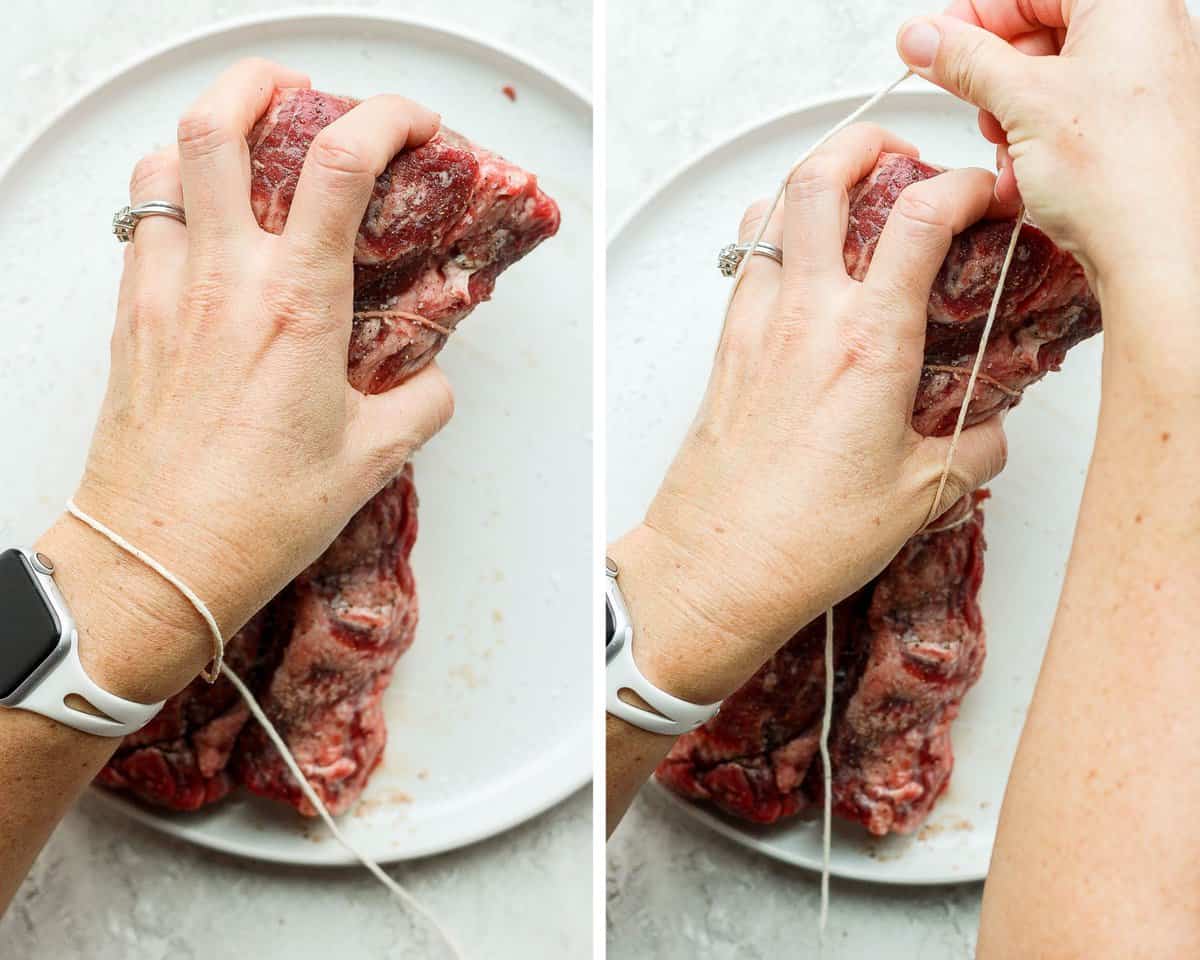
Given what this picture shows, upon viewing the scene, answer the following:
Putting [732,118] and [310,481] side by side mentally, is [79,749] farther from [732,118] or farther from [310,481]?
[732,118]

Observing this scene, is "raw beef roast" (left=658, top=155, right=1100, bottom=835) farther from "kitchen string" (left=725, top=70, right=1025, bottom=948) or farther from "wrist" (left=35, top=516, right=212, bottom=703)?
"wrist" (left=35, top=516, right=212, bottom=703)

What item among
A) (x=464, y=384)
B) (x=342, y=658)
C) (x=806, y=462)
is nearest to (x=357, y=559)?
(x=342, y=658)

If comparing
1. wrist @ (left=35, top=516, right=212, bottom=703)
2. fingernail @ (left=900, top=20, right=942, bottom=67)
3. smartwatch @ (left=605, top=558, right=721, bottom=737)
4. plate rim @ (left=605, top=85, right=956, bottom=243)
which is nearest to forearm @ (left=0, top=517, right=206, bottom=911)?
wrist @ (left=35, top=516, right=212, bottom=703)

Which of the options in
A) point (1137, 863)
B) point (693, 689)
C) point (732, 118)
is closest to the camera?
point (1137, 863)

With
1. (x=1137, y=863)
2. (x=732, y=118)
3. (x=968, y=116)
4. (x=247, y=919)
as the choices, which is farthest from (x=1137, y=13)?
(x=247, y=919)

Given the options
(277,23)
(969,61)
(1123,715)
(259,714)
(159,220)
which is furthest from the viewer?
(277,23)

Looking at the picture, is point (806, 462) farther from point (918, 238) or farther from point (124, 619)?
point (124, 619)
